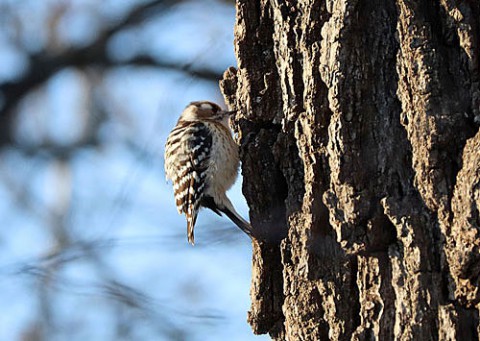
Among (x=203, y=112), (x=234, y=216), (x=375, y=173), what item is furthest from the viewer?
(x=203, y=112)

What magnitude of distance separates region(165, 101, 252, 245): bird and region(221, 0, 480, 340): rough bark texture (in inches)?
52.5

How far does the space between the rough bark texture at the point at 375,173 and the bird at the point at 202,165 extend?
52.5 inches

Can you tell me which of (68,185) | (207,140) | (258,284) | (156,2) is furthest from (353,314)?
(68,185)

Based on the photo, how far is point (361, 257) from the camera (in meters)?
3.38

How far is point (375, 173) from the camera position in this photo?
3.37 m

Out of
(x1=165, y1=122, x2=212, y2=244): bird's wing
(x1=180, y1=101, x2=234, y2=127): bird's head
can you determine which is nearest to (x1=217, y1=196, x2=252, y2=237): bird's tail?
(x1=165, y1=122, x2=212, y2=244): bird's wing

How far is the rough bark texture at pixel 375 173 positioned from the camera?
320 cm

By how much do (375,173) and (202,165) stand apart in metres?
2.19

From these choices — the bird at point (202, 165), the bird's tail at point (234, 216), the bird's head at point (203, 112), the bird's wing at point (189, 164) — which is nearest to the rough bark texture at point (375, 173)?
the bird's tail at point (234, 216)

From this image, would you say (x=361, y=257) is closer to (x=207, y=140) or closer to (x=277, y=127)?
(x=277, y=127)

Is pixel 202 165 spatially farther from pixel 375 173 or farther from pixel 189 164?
pixel 375 173

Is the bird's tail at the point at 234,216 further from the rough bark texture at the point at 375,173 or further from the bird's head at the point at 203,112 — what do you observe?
the bird's head at the point at 203,112

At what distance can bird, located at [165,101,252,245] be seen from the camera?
17.0 ft

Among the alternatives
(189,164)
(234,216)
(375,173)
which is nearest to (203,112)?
(189,164)
